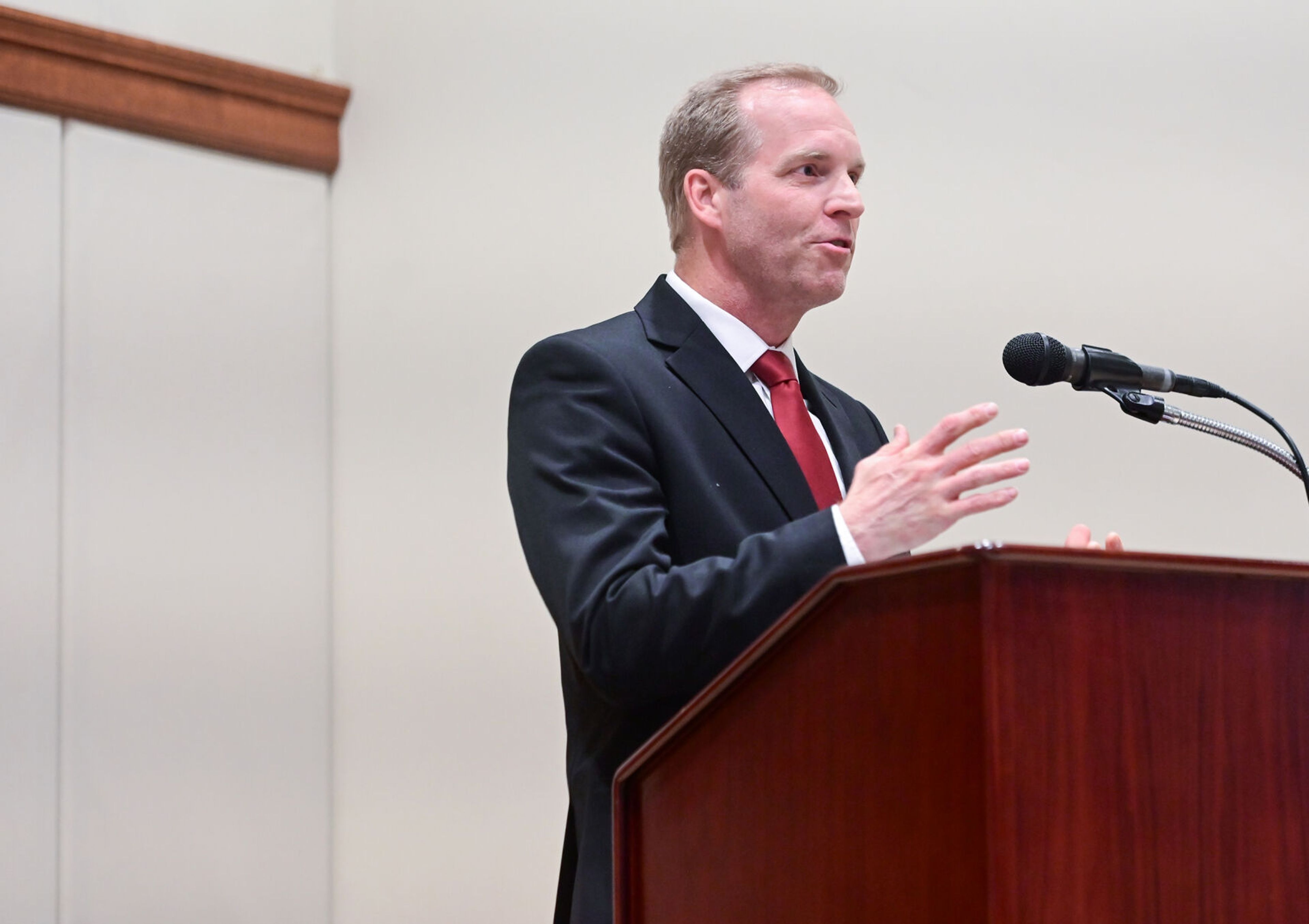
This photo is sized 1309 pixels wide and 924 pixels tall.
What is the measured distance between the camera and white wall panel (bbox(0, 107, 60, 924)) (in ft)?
9.48

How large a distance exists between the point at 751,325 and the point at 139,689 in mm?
1840

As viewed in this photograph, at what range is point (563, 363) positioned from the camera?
167 centimetres

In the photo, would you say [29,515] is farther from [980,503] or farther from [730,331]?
[980,503]

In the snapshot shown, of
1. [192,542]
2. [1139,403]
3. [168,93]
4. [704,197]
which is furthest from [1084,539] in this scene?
[168,93]

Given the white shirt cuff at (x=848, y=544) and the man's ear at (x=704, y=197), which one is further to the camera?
the man's ear at (x=704, y=197)

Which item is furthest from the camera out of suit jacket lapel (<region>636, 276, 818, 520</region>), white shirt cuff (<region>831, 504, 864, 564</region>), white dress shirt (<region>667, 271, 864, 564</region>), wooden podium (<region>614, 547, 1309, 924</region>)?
white dress shirt (<region>667, 271, 864, 564</region>)

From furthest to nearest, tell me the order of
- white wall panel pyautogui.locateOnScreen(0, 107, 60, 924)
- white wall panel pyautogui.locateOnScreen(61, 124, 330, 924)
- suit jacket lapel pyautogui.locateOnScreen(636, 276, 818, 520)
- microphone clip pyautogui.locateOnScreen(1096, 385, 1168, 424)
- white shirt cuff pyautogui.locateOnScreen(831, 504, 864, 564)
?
white wall panel pyautogui.locateOnScreen(61, 124, 330, 924), white wall panel pyautogui.locateOnScreen(0, 107, 60, 924), suit jacket lapel pyautogui.locateOnScreen(636, 276, 818, 520), microphone clip pyautogui.locateOnScreen(1096, 385, 1168, 424), white shirt cuff pyautogui.locateOnScreen(831, 504, 864, 564)

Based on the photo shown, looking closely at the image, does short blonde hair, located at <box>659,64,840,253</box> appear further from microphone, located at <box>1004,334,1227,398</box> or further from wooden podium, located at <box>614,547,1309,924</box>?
wooden podium, located at <box>614,547,1309,924</box>

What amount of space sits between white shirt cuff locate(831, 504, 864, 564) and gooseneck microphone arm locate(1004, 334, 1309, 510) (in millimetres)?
255

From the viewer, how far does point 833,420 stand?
6.36 feet

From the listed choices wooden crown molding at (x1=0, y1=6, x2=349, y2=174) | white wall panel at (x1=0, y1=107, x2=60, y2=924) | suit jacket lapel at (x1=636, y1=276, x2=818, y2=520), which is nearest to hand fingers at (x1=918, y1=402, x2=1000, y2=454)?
suit jacket lapel at (x1=636, y1=276, x2=818, y2=520)

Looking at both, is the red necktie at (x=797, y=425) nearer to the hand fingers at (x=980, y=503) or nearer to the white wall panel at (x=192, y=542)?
the hand fingers at (x=980, y=503)

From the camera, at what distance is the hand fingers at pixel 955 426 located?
4.02 ft

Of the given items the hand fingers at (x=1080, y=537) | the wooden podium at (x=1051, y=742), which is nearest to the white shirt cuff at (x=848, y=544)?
the wooden podium at (x=1051, y=742)
